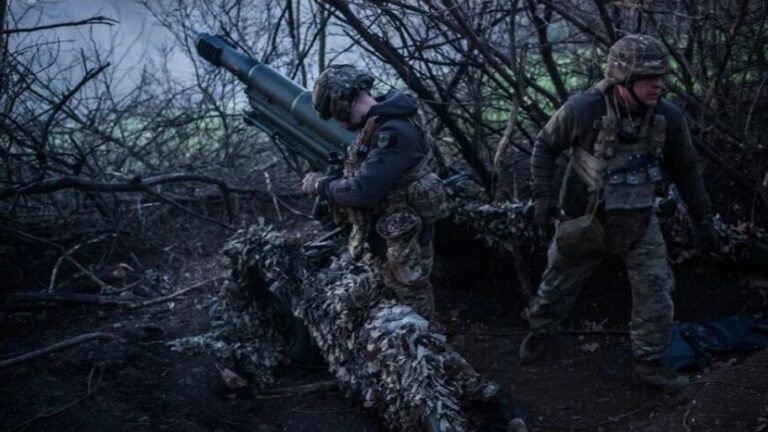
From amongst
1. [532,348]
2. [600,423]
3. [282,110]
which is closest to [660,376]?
[600,423]

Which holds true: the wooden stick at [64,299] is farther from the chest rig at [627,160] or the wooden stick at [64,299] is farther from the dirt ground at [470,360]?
the chest rig at [627,160]

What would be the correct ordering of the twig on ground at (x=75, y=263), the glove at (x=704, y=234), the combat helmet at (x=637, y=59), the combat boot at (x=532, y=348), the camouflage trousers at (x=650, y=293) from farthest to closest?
the twig on ground at (x=75, y=263), the combat boot at (x=532, y=348), the glove at (x=704, y=234), the camouflage trousers at (x=650, y=293), the combat helmet at (x=637, y=59)

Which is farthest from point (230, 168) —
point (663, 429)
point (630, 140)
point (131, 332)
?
point (663, 429)

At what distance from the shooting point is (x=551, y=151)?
166 inches

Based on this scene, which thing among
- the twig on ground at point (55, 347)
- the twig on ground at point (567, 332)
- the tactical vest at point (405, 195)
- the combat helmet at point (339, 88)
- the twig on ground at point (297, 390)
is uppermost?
the combat helmet at point (339, 88)

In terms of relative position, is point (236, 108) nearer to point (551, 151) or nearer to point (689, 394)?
point (551, 151)

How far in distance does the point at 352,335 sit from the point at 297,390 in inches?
36.1

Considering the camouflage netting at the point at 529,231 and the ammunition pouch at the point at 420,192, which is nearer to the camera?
the ammunition pouch at the point at 420,192

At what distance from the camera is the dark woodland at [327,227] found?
4062 mm

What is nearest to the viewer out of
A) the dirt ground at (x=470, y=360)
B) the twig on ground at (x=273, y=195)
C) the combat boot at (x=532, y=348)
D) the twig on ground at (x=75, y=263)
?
the dirt ground at (x=470, y=360)

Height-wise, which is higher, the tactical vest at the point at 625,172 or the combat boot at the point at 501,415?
the tactical vest at the point at 625,172

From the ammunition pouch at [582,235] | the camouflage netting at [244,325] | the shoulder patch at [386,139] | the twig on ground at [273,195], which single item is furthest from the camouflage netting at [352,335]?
the twig on ground at [273,195]

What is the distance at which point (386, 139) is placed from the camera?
3820 millimetres

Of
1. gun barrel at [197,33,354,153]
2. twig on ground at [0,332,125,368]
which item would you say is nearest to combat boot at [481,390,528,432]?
gun barrel at [197,33,354,153]
